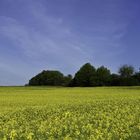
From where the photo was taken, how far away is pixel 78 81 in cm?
12394

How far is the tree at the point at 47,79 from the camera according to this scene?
145000 mm

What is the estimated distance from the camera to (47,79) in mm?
146125

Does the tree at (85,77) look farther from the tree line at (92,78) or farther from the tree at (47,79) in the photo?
the tree at (47,79)

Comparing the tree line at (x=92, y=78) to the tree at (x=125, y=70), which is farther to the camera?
the tree at (x=125, y=70)

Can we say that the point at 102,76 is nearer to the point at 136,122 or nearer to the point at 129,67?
the point at 129,67

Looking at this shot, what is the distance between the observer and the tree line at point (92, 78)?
117688 millimetres

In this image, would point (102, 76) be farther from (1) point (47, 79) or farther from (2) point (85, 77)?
(1) point (47, 79)

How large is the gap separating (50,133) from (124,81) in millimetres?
102963

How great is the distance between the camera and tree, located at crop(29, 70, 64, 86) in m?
145

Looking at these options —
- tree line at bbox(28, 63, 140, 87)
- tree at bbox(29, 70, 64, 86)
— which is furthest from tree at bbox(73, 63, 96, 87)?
tree at bbox(29, 70, 64, 86)

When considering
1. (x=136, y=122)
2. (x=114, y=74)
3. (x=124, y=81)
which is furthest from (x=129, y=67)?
(x=136, y=122)

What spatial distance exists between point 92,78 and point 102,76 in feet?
9.73

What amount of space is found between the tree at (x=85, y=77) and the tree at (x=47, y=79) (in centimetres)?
1746

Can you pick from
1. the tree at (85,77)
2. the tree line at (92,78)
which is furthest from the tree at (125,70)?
the tree at (85,77)
